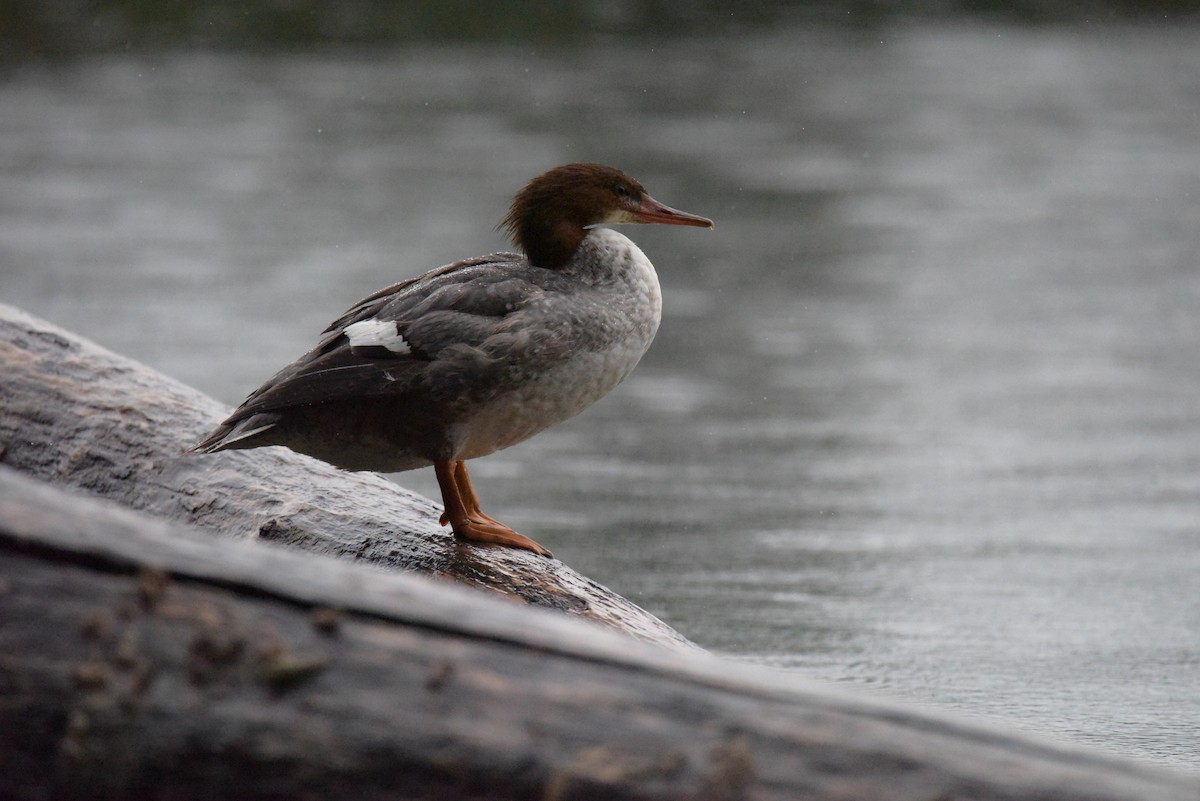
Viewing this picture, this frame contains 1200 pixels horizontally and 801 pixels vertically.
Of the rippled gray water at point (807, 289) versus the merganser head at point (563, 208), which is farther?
the rippled gray water at point (807, 289)

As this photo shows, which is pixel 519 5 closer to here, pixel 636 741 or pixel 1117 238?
pixel 1117 238

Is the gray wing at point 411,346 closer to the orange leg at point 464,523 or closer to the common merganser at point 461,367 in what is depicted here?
the common merganser at point 461,367

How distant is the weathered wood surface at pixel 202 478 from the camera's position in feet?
10.7

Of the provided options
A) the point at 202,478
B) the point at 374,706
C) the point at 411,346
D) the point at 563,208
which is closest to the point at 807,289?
the point at 563,208

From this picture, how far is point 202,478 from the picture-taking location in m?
3.51

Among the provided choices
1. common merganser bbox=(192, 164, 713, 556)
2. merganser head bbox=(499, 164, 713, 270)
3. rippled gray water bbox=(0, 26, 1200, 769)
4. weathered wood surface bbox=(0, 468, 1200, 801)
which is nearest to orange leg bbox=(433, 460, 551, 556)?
common merganser bbox=(192, 164, 713, 556)

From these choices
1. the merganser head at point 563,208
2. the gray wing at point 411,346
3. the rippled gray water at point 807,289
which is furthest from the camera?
the rippled gray water at point 807,289

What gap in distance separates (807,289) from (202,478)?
223 inches

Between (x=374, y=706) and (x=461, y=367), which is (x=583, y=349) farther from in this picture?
(x=374, y=706)

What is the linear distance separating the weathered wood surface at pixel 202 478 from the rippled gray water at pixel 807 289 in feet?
3.59

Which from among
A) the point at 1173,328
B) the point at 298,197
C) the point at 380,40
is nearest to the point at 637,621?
the point at 1173,328

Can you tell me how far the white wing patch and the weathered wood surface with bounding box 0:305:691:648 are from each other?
387mm

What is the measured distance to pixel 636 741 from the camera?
1906mm

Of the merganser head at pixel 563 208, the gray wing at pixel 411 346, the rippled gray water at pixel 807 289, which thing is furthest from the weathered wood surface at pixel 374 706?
the rippled gray water at pixel 807 289
